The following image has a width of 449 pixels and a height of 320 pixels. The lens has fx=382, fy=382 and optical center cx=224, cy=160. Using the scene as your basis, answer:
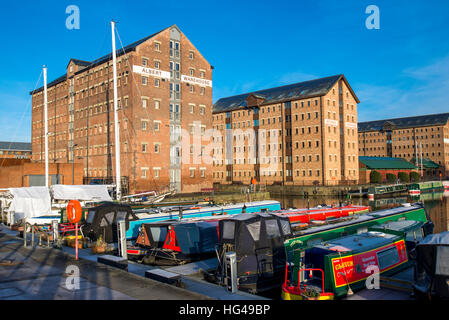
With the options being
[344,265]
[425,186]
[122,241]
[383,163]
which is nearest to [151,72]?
[122,241]

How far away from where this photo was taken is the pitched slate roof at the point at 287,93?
78.4 meters

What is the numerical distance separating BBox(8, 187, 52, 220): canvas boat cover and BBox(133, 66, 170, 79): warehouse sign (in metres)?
27.3

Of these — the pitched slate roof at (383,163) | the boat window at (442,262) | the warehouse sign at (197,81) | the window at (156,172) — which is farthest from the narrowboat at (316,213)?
the pitched slate roof at (383,163)

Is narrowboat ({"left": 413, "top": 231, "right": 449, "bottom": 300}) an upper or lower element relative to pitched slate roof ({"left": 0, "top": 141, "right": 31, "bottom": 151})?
lower

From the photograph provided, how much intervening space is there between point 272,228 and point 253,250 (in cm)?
155

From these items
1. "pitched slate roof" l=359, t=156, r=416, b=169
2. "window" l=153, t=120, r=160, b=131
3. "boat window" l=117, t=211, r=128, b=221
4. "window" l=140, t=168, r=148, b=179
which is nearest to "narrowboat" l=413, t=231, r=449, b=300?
"boat window" l=117, t=211, r=128, b=221

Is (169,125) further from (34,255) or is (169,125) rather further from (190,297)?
(190,297)

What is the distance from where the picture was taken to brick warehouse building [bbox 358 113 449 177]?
12825 centimetres

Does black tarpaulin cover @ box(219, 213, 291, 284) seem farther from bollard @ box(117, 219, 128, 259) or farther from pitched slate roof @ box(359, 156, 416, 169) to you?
pitched slate roof @ box(359, 156, 416, 169)

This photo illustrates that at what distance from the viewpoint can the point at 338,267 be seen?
1257cm

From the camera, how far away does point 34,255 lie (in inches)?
703

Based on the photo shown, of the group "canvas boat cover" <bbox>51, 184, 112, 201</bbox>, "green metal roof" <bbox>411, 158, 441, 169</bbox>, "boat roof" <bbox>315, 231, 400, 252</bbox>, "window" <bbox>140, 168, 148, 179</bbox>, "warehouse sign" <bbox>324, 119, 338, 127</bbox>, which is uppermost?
"warehouse sign" <bbox>324, 119, 338, 127</bbox>

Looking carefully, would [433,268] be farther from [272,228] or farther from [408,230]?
[408,230]

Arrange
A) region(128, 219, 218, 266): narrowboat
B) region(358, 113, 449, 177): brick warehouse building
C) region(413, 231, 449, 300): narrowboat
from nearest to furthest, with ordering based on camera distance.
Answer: region(413, 231, 449, 300): narrowboat, region(128, 219, 218, 266): narrowboat, region(358, 113, 449, 177): brick warehouse building
